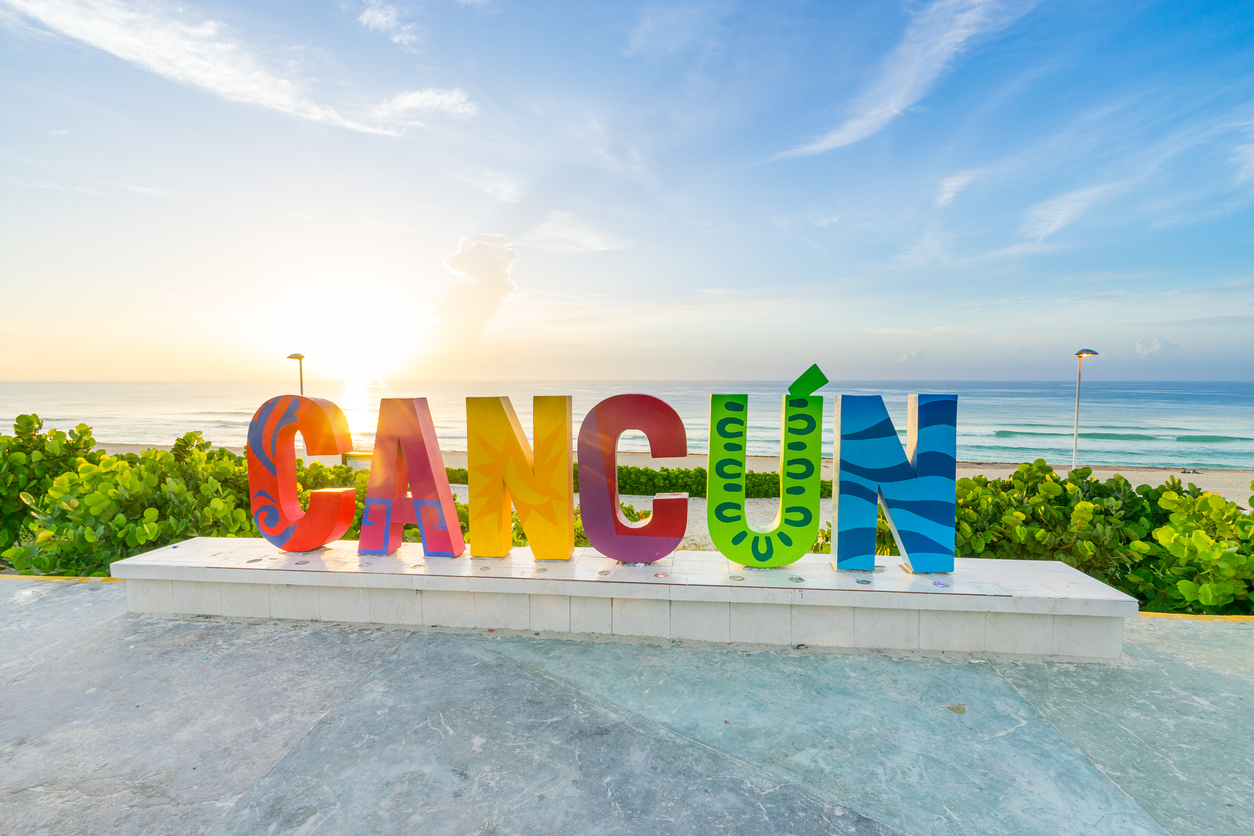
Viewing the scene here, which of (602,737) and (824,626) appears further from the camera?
(824,626)

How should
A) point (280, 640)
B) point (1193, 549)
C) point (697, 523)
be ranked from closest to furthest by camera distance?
point (280, 640), point (1193, 549), point (697, 523)

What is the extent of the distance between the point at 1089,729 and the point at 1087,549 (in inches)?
121

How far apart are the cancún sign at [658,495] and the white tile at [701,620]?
0.57 metres

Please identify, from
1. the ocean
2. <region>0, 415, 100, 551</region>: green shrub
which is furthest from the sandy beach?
<region>0, 415, 100, 551</region>: green shrub

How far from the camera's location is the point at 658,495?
18.3 feet

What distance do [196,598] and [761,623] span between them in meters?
5.96

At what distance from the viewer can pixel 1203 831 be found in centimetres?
318

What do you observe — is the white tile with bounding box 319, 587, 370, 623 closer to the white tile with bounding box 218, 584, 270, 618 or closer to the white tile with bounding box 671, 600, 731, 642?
the white tile with bounding box 218, 584, 270, 618

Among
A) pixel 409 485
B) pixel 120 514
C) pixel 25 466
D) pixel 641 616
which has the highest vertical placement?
pixel 409 485

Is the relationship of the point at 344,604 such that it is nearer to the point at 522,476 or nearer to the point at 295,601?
the point at 295,601

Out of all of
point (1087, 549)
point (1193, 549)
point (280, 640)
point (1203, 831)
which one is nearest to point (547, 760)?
point (280, 640)

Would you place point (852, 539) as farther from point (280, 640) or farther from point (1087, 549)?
point (280, 640)

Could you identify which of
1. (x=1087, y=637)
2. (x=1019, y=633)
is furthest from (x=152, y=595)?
(x=1087, y=637)

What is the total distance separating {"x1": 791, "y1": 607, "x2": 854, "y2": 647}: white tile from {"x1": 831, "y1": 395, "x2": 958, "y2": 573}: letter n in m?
0.68
